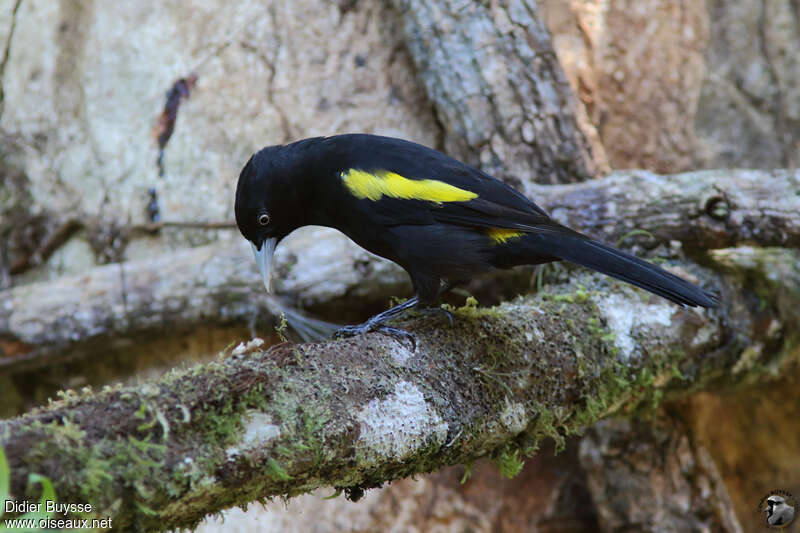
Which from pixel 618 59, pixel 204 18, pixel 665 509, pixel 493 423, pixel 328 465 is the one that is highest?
pixel 204 18

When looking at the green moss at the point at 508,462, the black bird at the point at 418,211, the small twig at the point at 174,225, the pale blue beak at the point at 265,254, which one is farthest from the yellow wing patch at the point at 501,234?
the small twig at the point at 174,225

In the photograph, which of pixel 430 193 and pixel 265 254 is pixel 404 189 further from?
pixel 265 254

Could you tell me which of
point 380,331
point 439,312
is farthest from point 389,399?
point 439,312

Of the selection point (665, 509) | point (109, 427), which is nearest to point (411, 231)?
point (109, 427)

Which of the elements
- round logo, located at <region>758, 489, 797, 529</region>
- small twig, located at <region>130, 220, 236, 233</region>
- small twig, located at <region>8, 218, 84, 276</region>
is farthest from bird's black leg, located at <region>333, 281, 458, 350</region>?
small twig, located at <region>8, 218, 84, 276</region>

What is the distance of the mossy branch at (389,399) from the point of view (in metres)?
1.71

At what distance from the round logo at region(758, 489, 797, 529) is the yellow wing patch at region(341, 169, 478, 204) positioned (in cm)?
224

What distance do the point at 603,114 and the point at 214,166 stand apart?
249 cm

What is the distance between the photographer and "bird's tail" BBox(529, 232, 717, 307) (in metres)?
2.58

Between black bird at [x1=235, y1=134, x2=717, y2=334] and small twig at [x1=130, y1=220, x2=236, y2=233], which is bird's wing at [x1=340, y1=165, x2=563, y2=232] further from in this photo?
small twig at [x1=130, y1=220, x2=236, y2=233]

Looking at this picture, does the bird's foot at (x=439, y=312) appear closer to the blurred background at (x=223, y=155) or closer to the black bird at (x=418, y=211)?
the black bird at (x=418, y=211)

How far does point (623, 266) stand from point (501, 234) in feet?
1.59

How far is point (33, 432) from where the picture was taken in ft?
5.27

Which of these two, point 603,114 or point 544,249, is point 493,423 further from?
point 603,114
